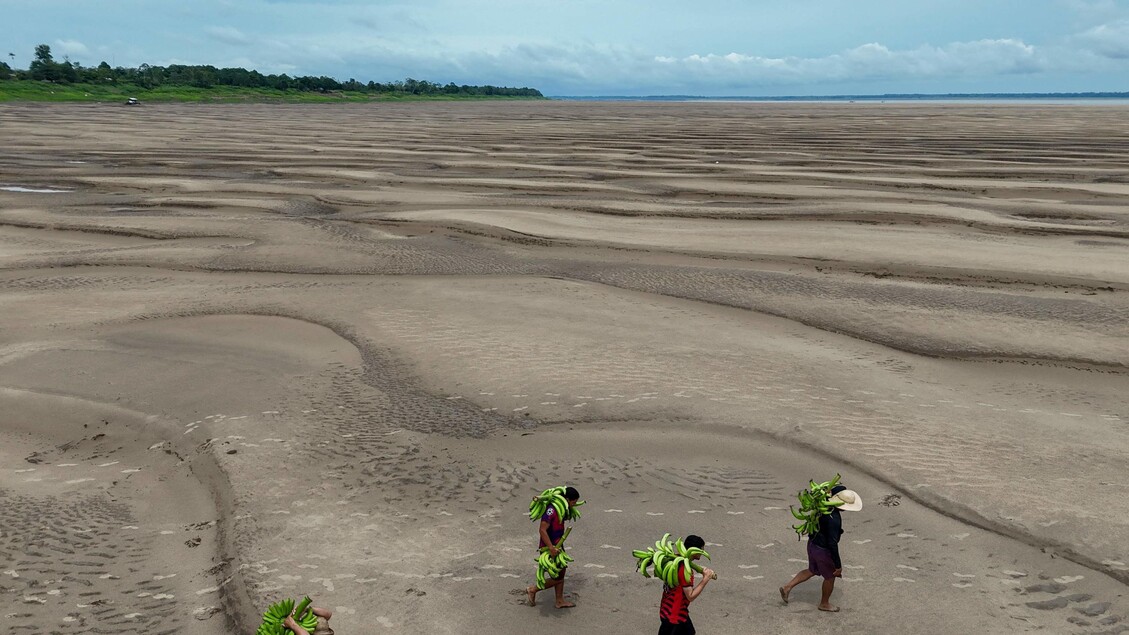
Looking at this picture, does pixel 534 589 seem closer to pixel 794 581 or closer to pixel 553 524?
pixel 553 524

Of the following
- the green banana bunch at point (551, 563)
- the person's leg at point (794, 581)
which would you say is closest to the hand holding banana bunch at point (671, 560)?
the green banana bunch at point (551, 563)

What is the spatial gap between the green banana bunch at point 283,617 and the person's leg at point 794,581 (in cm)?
314

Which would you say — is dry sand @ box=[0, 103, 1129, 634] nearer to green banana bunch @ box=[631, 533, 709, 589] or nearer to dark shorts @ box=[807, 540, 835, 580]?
dark shorts @ box=[807, 540, 835, 580]

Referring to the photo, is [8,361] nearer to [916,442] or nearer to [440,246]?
[440,246]

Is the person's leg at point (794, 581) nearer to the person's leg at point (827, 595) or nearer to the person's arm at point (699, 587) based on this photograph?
the person's leg at point (827, 595)

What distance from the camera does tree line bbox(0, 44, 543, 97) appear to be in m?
108

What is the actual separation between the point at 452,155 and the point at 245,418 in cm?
2748

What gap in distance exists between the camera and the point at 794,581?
5.39 m

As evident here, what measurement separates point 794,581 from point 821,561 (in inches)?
11.7

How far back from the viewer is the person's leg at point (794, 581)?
536 centimetres

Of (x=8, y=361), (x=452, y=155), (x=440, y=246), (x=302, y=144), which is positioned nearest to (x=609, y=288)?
(x=440, y=246)

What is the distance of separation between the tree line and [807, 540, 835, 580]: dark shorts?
4962 inches

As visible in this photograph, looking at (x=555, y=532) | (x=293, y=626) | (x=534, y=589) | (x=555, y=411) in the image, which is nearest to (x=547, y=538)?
(x=555, y=532)

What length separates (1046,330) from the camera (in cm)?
1095
